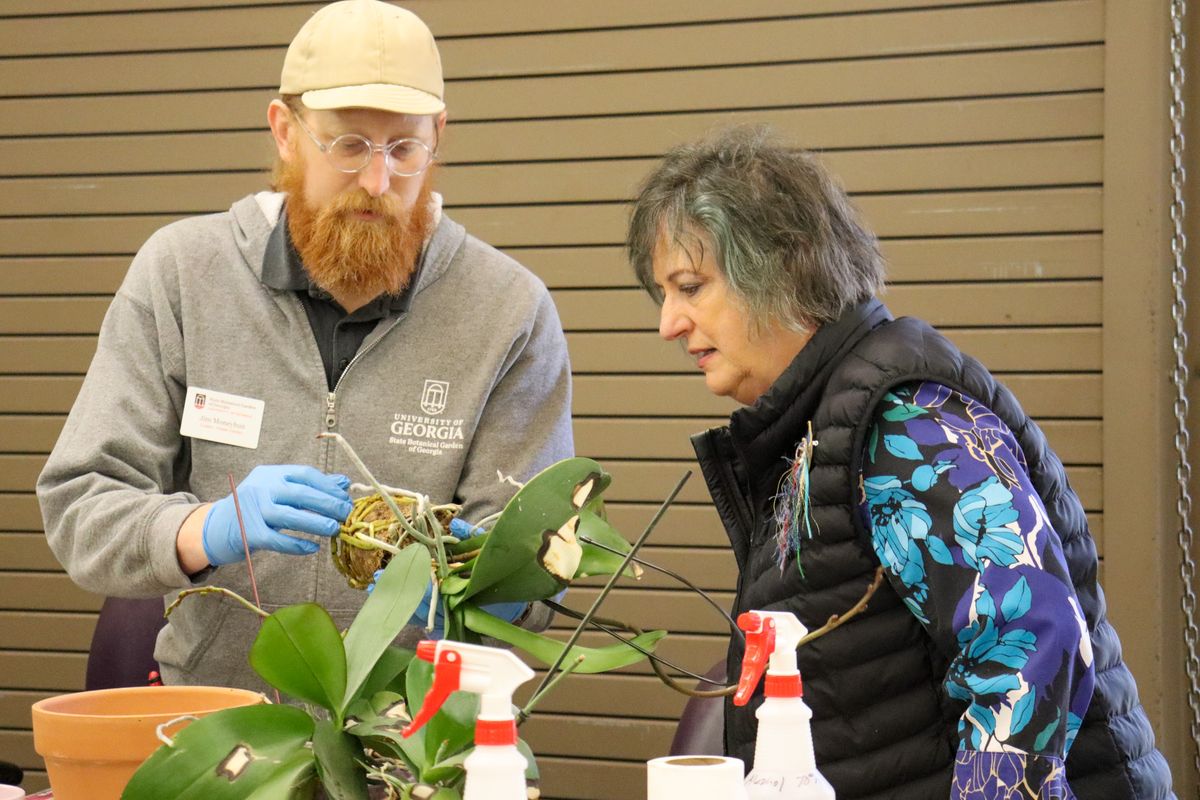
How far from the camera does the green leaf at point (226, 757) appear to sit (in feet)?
3.24

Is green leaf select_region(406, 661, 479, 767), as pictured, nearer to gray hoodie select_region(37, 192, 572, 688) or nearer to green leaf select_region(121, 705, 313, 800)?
green leaf select_region(121, 705, 313, 800)

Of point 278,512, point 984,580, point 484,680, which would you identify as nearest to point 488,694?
point 484,680

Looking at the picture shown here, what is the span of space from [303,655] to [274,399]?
1.05 metres

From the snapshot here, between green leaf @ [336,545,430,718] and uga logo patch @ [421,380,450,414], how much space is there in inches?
37.9

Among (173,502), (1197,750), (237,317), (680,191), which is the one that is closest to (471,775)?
(680,191)

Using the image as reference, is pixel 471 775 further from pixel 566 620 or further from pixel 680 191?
pixel 566 620

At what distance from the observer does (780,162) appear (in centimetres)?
162

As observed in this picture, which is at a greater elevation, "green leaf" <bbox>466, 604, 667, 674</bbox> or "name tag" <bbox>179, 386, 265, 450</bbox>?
"name tag" <bbox>179, 386, 265, 450</bbox>

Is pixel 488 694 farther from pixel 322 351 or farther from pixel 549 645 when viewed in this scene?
pixel 322 351

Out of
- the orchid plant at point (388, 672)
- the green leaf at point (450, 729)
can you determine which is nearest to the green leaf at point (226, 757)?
the orchid plant at point (388, 672)

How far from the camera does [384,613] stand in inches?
41.8

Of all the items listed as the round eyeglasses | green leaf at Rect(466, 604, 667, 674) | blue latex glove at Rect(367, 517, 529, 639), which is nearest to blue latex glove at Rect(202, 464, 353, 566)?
blue latex glove at Rect(367, 517, 529, 639)

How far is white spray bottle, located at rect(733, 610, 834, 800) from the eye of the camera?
95 cm

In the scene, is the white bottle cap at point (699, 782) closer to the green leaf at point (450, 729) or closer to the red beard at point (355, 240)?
the green leaf at point (450, 729)
